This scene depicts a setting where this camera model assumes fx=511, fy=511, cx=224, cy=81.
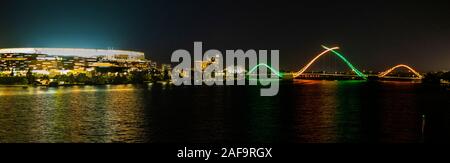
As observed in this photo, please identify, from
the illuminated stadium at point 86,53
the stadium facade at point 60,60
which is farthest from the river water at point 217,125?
the illuminated stadium at point 86,53

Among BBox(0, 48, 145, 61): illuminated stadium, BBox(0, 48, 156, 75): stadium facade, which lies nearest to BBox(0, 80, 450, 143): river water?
BBox(0, 48, 156, 75): stadium facade

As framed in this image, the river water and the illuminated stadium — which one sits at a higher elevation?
the illuminated stadium

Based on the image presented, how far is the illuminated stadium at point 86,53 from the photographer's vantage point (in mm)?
94438

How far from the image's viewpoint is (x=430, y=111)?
91.2 feet

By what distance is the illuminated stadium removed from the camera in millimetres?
94438

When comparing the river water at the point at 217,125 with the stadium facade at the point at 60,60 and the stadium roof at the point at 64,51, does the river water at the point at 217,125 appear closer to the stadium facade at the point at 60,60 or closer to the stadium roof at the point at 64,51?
the stadium facade at the point at 60,60

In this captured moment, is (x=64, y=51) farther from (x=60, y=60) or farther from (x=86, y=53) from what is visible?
(x=60, y=60)

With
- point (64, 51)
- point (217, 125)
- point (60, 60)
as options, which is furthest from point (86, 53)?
point (217, 125)

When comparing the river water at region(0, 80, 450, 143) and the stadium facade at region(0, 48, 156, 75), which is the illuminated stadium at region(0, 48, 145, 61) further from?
the river water at region(0, 80, 450, 143)

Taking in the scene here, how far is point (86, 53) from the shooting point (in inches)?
4011
